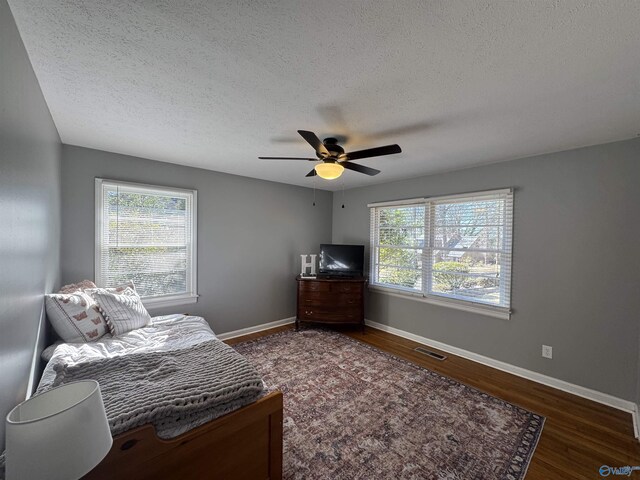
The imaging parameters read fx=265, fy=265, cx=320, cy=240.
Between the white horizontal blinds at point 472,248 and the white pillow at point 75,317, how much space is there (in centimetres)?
371

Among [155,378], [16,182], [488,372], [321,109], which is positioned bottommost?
[488,372]

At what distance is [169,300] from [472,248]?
12.6 feet

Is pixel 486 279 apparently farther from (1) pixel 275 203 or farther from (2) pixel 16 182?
(2) pixel 16 182

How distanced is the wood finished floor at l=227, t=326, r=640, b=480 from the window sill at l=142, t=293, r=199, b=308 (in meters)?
2.87

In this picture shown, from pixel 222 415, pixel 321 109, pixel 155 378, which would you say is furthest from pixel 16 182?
pixel 321 109

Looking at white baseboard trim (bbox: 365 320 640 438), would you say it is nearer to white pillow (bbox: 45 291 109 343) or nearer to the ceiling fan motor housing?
the ceiling fan motor housing

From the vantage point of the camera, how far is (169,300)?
331 centimetres

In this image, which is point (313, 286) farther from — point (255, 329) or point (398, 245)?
point (398, 245)

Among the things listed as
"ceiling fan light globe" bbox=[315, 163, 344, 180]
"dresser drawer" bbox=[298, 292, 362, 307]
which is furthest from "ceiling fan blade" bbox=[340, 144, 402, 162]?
"dresser drawer" bbox=[298, 292, 362, 307]

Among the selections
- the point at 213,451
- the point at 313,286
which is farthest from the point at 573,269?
the point at 213,451

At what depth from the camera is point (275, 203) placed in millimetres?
4344

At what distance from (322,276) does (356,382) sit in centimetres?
189

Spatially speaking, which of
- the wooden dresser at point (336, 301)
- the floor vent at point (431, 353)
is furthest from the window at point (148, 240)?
the floor vent at point (431, 353)

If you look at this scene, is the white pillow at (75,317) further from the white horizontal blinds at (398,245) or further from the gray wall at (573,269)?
the gray wall at (573,269)
